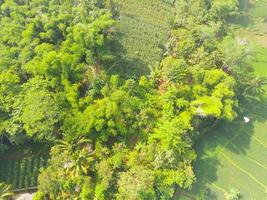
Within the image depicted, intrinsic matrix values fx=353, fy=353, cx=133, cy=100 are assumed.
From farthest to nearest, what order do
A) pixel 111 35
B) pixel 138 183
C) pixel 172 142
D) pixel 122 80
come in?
pixel 111 35 → pixel 122 80 → pixel 172 142 → pixel 138 183

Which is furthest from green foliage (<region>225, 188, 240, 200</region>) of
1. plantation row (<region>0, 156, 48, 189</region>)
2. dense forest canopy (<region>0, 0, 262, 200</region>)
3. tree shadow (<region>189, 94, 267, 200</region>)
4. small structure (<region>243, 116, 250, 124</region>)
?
plantation row (<region>0, 156, 48, 189</region>)

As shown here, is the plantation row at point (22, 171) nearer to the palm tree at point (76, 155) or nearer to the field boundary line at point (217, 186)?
the palm tree at point (76, 155)

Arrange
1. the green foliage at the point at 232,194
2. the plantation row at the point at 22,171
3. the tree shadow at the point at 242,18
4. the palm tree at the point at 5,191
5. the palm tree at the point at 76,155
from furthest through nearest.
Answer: the tree shadow at the point at 242,18 < the green foliage at the point at 232,194 < the plantation row at the point at 22,171 < the palm tree at the point at 76,155 < the palm tree at the point at 5,191

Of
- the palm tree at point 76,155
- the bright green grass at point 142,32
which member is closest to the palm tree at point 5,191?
the palm tree at point 76,155

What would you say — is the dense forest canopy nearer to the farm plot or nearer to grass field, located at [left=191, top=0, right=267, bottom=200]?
grass field, located at [left=191, top=0, right=267, bottom=200]

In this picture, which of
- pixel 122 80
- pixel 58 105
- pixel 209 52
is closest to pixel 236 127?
pixel 209 52

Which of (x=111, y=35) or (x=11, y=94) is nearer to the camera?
(x=11, y=94)

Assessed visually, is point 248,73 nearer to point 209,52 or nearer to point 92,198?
point 209,52
